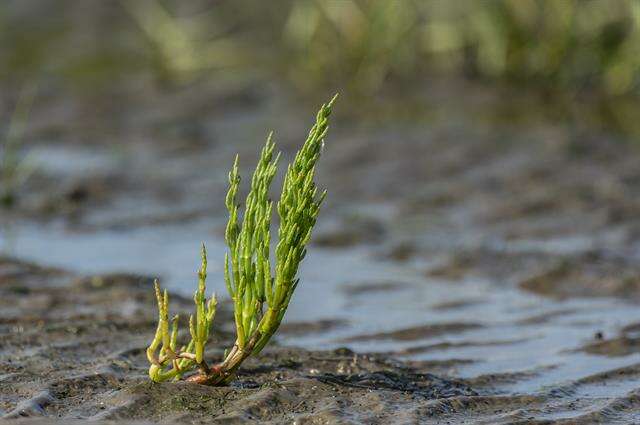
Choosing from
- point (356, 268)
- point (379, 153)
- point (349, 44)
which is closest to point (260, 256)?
point (356, 268)

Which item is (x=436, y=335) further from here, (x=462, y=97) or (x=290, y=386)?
(x=462, y=97)

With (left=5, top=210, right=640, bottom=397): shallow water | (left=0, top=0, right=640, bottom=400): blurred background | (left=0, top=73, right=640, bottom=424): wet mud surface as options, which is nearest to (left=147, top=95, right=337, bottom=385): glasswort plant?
(left=0, top=73, right=640, bottom=424): wet mud surface

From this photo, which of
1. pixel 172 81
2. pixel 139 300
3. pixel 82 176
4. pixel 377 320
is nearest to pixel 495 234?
pixel 377 320

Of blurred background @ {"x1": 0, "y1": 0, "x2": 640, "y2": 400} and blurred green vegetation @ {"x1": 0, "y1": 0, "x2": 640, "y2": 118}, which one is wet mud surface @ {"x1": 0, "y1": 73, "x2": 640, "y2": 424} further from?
blurred green vegetation @ {"x1": 0, "y1": 0, "x2": 640, "y2": 118}

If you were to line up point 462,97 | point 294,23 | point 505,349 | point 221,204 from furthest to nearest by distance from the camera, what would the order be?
point 294,23, point 462,97, point 221,204, point 505,349

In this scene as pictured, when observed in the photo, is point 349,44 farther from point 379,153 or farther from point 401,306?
point 401,306

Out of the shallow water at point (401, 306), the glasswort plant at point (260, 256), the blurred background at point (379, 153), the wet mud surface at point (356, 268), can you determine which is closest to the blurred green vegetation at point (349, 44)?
the blurred background at point (379, 153)

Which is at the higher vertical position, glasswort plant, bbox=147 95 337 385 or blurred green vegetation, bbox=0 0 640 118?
blurred green vegetation, bbox=0 0 640 118
